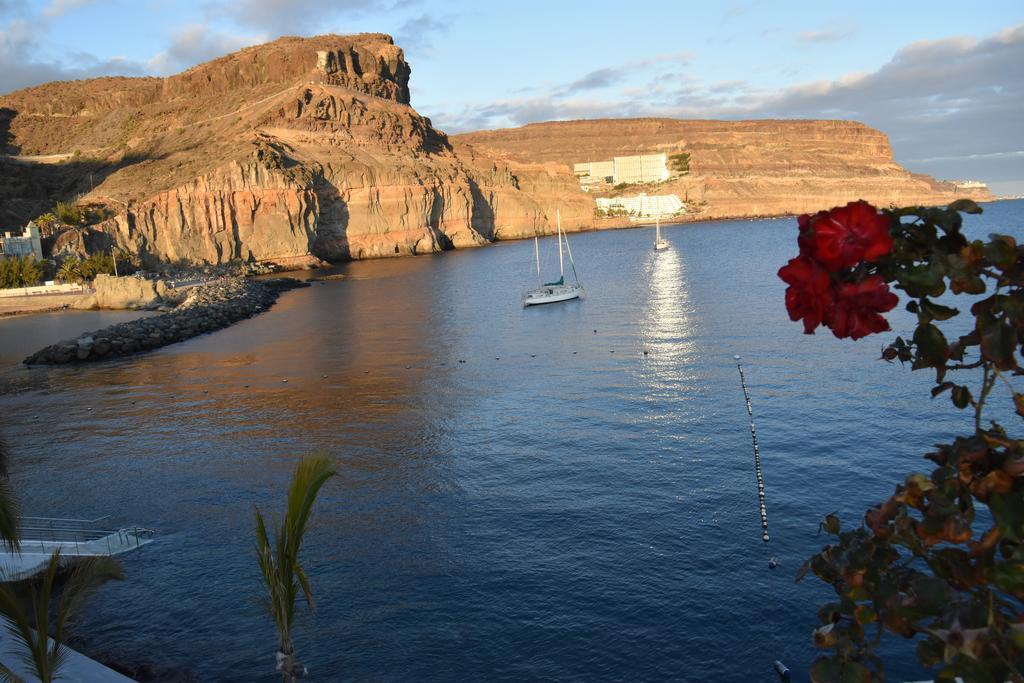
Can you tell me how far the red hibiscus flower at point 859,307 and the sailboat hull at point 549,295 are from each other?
61.9 metres

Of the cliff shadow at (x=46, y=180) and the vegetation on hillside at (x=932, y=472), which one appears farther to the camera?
the cliff shadow at (x=46, y=180)

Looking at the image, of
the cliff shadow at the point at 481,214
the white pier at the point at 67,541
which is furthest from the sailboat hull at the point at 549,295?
the cliff shadow at the point at 481,214

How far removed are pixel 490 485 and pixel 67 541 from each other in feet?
37.1

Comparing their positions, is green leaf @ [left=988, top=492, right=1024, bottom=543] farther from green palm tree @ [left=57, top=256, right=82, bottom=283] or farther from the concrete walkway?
green palm tree @ [left=57, top=256, right=82, bottom=283]

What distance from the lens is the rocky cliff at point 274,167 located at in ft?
356

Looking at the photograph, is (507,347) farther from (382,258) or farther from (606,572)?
(382,258)

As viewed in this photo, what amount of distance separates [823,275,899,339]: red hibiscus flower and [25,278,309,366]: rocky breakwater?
5262cm

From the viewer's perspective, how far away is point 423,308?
220ft

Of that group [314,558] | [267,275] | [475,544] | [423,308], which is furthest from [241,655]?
[267,275]

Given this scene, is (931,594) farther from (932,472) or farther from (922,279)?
(922,279)

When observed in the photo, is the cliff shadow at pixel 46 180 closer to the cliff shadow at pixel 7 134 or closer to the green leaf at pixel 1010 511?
the cliff shadow at pixel 7 134

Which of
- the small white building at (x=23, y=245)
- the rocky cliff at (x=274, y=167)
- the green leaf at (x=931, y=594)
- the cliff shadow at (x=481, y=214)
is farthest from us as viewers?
the cliff shadow at (x=481, y=214)

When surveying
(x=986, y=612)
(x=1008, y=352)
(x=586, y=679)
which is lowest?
(x=586, y=679)

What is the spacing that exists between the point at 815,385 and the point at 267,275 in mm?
85050
